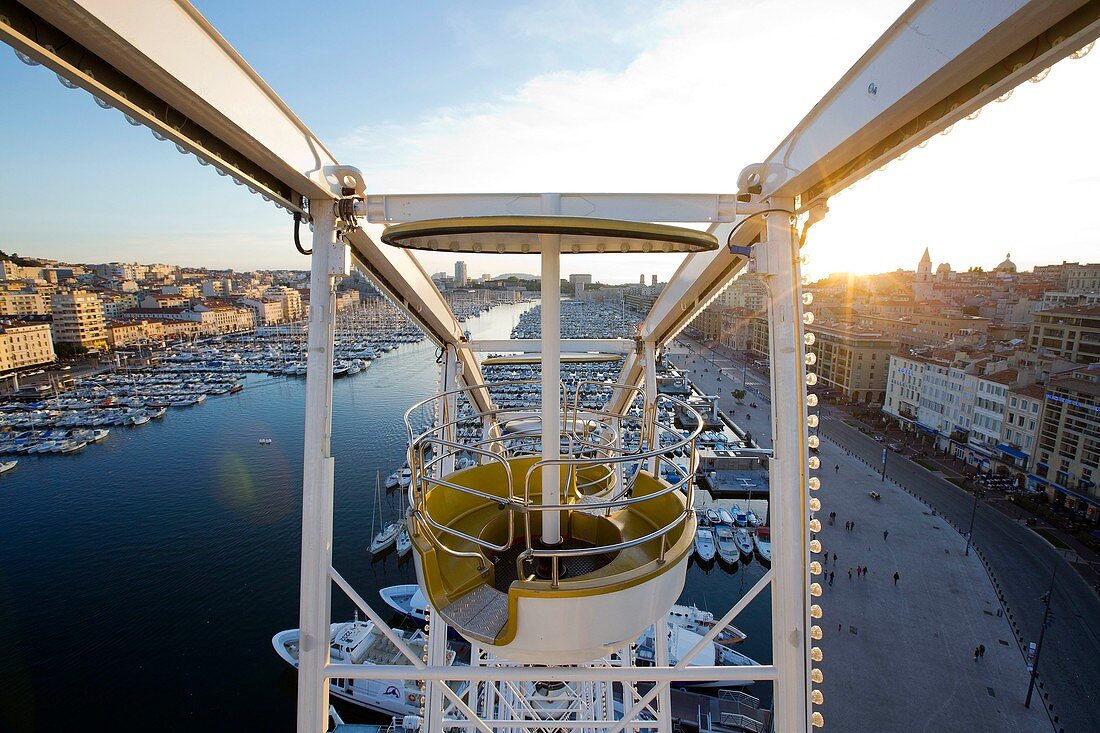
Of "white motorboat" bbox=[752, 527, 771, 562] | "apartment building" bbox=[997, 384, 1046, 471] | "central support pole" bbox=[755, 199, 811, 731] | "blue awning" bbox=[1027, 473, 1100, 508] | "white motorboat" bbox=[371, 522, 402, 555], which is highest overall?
"central support pole" bbox=[755, 199, 811, 731]

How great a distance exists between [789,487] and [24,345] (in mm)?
53075

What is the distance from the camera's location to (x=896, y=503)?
65.9 feet

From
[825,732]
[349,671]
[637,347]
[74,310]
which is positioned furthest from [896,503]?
[74,310]

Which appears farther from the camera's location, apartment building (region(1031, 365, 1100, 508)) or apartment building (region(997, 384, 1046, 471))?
apartment building (region(997, 384, 1046, 471))

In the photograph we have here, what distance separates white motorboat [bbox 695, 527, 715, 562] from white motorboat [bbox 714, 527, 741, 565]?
245 millimetres

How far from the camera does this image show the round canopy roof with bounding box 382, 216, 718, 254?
1.75 meters

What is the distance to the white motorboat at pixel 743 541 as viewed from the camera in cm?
1720

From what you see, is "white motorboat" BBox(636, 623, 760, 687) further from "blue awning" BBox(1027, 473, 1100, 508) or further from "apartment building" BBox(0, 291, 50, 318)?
"apartment building" BBox(0, 291, 50, 318)

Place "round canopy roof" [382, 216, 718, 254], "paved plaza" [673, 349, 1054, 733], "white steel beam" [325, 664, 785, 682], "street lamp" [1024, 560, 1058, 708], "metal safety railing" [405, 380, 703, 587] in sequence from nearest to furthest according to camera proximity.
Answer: "round canopy roof" [382, 216, 718, 254]
"metal safety railing" [405, 380, 703, 587]
"white steel beam" [325, 664, 785, 682]
"paved plaza" [673, 349, 1054, 733]
"street lamp" [1024, 560, 1058, 708]

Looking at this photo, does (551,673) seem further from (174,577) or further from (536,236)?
(174,577)

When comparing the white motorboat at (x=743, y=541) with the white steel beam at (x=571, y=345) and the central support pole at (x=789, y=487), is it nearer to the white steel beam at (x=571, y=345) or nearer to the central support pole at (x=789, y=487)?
the white steel beam at (x=571, y=345)

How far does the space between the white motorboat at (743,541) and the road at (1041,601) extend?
650 centimetres

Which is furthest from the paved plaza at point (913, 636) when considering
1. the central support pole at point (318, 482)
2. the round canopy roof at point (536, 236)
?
the round canopy roof at point (536, 236)

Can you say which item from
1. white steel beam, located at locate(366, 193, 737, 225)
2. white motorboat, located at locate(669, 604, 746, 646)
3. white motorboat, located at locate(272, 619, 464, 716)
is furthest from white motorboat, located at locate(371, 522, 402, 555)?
white steel beam, located at locate(366, 193, 737, 225)
